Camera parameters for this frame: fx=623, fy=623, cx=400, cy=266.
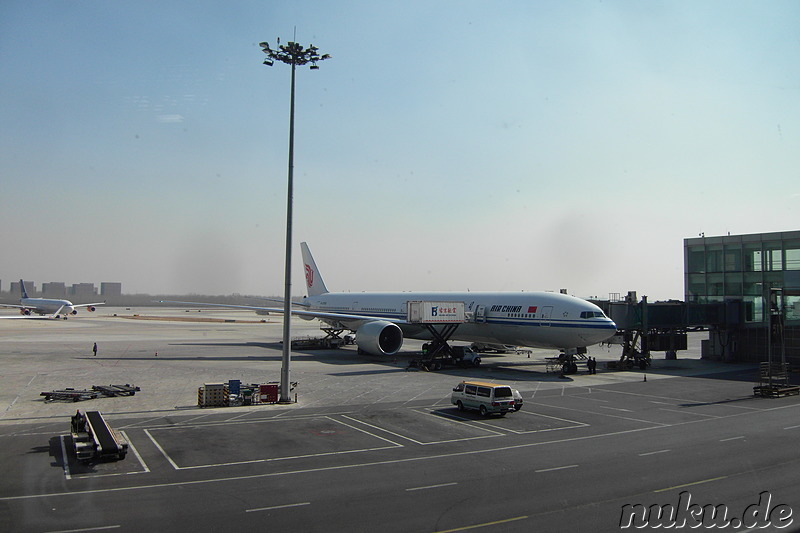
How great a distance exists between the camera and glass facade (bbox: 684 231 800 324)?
2222 inches

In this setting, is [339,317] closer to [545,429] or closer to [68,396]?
[68,396]

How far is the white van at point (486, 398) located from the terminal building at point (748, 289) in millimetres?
34779

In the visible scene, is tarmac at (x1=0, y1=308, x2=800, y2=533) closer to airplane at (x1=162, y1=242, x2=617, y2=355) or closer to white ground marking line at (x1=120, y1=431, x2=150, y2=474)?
white ground marking line at (x1=120, y1=431, x2=150, y2=474)

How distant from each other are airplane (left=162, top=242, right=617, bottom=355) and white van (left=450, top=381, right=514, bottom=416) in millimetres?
16400

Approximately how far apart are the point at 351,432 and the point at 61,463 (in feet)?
34.3

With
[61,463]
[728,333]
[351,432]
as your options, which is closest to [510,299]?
[728,333]

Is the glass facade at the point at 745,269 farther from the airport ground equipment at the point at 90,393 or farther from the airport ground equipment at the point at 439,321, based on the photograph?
the airport ground equipment at the point at 90,393

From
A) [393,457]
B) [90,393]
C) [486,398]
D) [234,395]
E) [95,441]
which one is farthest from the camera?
[234,395]

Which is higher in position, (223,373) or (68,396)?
(68,396)

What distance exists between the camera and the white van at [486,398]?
94.3 feet

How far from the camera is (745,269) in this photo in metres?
60.2

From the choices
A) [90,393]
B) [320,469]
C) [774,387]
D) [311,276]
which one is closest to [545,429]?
[320,469]

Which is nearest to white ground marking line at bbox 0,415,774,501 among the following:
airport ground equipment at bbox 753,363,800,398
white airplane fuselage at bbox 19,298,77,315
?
airport ground equipment at bbox 753,363,800,398

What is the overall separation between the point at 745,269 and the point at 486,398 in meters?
43.3
